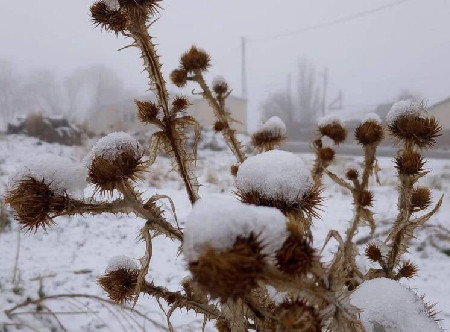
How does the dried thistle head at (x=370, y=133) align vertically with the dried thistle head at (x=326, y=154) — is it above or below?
above

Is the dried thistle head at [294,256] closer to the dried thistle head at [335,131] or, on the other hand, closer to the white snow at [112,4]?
the white snow at [112,4]

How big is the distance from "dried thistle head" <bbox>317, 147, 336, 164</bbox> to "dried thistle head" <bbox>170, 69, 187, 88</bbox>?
619 millimetres

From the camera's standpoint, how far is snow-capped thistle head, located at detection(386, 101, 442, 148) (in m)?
1.14

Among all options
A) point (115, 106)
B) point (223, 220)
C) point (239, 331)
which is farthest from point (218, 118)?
point (115, 106)

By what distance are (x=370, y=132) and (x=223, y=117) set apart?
0.56 m

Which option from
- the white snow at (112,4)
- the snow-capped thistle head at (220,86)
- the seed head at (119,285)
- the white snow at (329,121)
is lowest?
the seed head at (119,285)

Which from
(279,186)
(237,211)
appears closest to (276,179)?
(279,186)

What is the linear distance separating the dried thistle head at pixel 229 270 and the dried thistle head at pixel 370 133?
3.68 feet

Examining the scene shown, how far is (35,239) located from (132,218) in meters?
1.35

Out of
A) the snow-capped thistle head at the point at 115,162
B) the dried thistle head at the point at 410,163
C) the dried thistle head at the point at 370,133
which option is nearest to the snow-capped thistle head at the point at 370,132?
the dried thistle head at the point at 370,133

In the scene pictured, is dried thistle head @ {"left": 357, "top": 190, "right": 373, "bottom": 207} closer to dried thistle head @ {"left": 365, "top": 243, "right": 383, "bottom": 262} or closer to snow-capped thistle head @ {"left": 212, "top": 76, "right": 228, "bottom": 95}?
dried thistle head @ {"left": 365, "top": 243, "right": 383, "bottom": 262}

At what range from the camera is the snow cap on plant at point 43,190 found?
2.41ft

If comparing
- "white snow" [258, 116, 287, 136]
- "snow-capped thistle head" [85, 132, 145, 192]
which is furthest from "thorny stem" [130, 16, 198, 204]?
"white snow" [258, 116, 287, 136]

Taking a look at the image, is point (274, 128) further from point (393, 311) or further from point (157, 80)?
point (393, 311)
